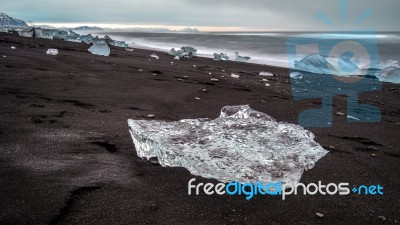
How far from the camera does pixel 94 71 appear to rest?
5.86m

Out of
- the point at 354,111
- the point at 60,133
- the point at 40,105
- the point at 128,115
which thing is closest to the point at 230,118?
the point at 128,115

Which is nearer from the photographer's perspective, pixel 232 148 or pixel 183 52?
pixel 232 148

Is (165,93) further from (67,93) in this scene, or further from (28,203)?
(28,203)

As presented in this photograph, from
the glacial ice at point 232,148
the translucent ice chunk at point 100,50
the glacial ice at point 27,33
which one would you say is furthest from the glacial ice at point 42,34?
the glacial ice at point 232,148

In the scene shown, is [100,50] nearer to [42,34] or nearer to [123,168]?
[123,168]

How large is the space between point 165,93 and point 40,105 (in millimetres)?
1703

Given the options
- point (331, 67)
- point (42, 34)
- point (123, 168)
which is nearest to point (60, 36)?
point (42, 34)
